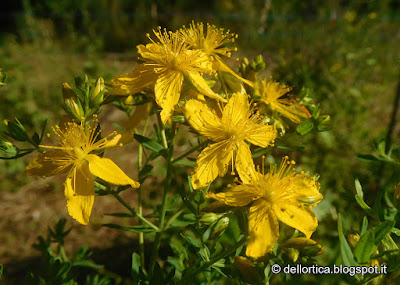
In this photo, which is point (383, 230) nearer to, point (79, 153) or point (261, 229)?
point (261, 229)

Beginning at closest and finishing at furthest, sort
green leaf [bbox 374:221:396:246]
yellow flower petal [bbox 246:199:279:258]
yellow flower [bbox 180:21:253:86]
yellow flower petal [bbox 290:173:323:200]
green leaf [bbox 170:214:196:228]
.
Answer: green leaf [bbox 374:221:396:246] → yellow flower petal [bbox 246:199:279:258] → yellow flower petal [bbox 290:173:323:200] → green leaf [bbox 170:214:196:228] → yellow flower [bbox 180:21:253:86]

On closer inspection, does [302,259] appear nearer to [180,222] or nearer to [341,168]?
[180,222]

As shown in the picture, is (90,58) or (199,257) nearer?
(199,257)

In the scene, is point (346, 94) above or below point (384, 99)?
above

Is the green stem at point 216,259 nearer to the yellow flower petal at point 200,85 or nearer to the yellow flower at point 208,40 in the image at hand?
the yellow flower petal at point 200,85

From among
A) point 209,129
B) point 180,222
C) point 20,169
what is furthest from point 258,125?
point 20,169

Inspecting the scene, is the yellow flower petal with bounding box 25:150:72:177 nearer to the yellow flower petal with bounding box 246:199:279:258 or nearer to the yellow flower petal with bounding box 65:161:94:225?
the yellow flower petal with bounding box 65:161:94:225

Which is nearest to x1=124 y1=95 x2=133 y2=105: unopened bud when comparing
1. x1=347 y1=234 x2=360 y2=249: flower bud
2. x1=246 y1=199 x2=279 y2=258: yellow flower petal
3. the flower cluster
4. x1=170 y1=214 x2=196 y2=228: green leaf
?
the flower cluster
